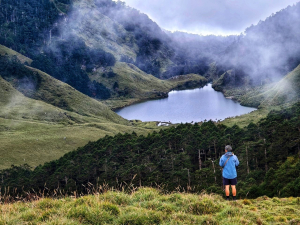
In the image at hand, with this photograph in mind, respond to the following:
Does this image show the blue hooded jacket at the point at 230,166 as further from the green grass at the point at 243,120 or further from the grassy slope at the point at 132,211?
the green grass at the point at 243,120

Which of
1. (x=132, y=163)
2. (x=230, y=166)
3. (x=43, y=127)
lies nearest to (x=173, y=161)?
(x=132, y=163)

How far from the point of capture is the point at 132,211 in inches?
424

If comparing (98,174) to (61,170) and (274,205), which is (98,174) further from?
(274,205)

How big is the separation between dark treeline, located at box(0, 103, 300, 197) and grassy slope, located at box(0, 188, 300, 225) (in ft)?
80.4

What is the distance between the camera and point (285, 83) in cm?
19988

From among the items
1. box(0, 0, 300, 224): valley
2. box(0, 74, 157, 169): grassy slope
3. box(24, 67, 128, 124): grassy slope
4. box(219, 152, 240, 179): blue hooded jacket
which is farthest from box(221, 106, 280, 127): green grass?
box(219, 152, 240, 179): blue hooded jacket

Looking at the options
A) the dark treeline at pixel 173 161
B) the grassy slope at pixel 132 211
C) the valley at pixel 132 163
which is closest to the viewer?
the grassy slope at pixel 132 211

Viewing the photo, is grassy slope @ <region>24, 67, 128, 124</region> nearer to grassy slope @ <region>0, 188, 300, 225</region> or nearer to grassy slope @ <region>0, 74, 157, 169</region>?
grassy slope @ <region>0, 74, 157, 169</region>

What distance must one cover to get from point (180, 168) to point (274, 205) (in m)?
36.2

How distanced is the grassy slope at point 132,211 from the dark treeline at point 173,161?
80.4 ft

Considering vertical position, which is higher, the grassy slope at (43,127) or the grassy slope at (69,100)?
the grassy slope at (69,100)

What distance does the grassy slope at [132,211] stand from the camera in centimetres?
1009

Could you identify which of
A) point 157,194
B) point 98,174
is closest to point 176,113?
point 98,174

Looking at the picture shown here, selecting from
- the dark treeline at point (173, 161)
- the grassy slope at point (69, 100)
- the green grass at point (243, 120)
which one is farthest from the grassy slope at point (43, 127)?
the green grass at point (243, 120)
